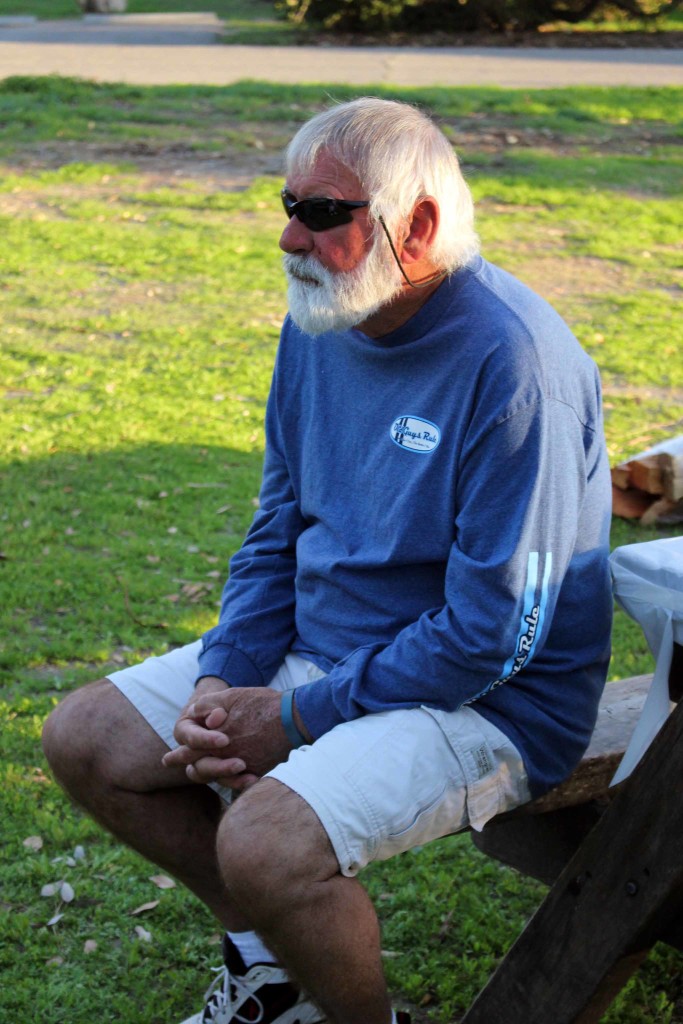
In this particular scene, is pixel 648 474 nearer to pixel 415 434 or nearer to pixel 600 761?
pixel 600 761

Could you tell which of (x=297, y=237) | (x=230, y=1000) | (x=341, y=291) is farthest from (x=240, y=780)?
(x=297, y=237)

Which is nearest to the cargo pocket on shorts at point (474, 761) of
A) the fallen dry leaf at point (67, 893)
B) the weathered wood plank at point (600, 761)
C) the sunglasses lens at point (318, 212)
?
the weathered wood plank at point (600, 761)

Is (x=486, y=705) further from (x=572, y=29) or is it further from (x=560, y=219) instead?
(x=572, y=29)

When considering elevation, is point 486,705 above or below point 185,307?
above

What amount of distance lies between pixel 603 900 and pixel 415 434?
0.95 meters

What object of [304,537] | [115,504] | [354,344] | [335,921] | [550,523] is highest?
[354,344]

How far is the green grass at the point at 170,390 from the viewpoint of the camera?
3119 mm

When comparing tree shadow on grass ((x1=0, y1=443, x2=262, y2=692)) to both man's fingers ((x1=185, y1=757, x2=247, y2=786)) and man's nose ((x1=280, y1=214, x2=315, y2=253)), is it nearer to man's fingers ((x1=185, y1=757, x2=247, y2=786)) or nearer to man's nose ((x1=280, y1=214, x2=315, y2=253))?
man's fingers ((x1=185, y1=757, x2=247, y2=786))

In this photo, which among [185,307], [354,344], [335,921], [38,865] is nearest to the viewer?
[335,921]

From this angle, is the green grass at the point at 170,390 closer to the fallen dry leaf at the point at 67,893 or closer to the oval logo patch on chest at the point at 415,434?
Answer: the fallen dry leaf at the point at 67,893

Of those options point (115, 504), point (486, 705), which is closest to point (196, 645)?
point (486, 705)

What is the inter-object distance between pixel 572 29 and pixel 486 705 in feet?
78.2

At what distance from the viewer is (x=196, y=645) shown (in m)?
2.93

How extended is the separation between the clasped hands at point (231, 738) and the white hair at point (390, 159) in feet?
3.20
